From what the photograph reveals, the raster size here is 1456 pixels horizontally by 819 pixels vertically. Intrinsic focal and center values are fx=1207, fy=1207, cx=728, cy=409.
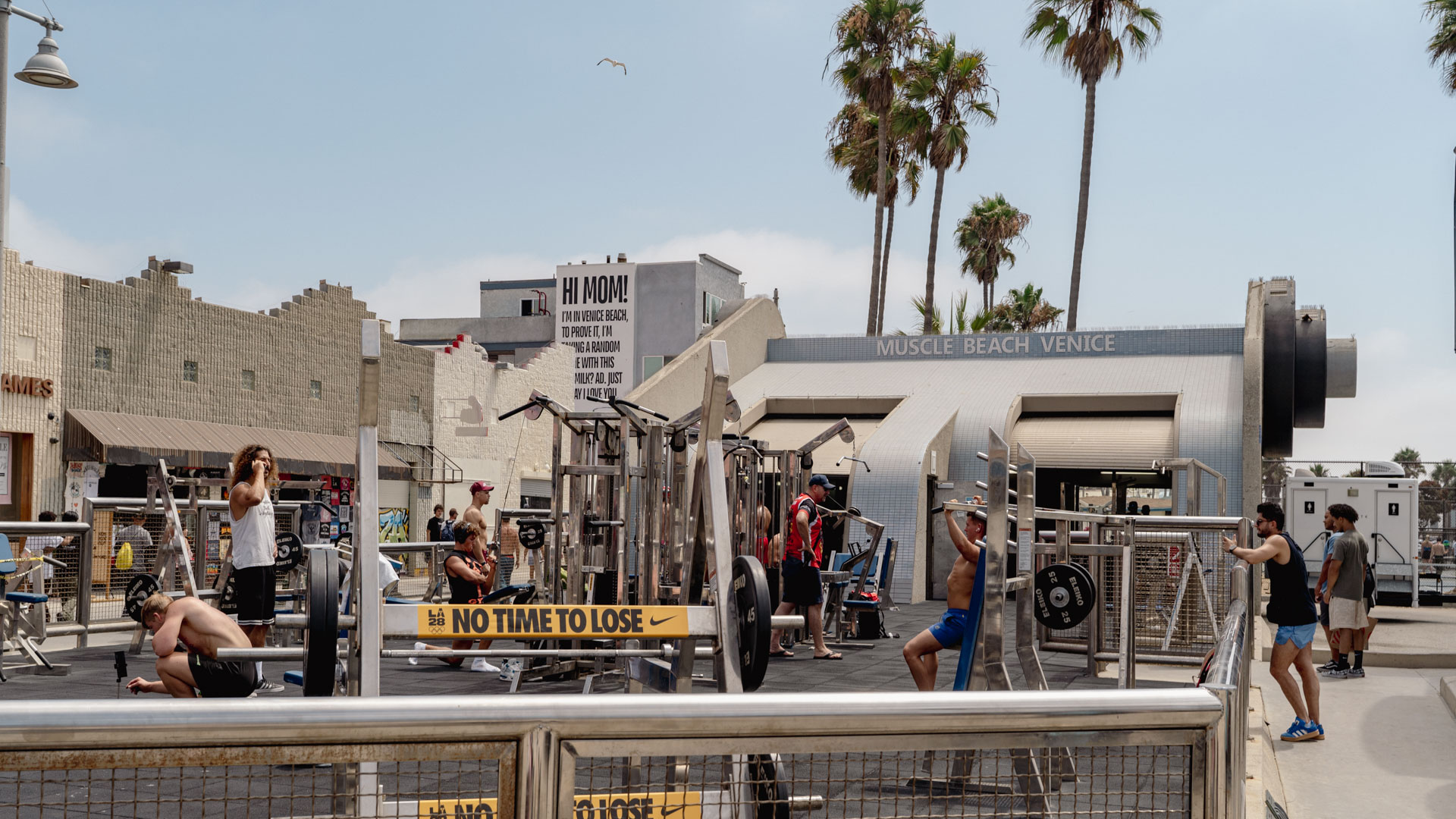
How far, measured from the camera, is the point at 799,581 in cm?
1151

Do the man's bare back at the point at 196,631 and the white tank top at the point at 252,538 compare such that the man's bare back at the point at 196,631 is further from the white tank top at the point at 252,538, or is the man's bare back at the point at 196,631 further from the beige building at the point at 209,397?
the beige building at the point at 209,397

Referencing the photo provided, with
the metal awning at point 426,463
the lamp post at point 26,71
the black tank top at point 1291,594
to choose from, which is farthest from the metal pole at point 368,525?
the metal awning at point 426,463

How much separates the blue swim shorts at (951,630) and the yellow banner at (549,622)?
2.40 m

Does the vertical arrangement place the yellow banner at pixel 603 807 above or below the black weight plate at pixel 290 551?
above

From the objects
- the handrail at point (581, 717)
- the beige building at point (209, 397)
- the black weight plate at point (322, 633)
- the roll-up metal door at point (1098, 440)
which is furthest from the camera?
the roll-up metal door at point (1098, 440)

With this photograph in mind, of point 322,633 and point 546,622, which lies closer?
point 322,633

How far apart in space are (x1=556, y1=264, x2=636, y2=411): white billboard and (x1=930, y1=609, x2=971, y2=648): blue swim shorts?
4022cm

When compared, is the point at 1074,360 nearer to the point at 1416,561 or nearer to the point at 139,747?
the point at 1416,561

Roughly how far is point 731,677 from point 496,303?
55.5m

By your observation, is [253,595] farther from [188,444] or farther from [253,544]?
[188,444]

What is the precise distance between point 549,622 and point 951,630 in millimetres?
2866

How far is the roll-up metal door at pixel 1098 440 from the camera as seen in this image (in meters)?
22.1

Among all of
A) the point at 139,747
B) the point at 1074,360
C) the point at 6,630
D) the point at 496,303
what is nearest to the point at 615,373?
the point at 496,303

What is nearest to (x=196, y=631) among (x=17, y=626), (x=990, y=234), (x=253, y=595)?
(x=253, y=595)
